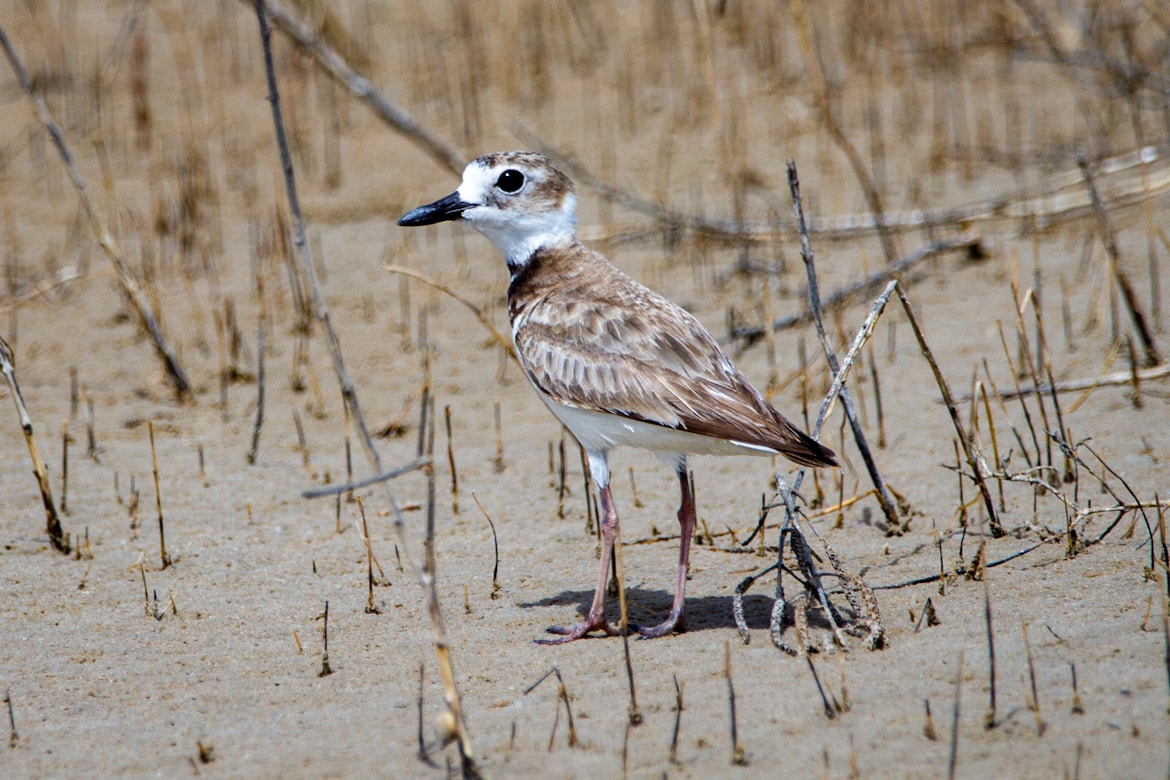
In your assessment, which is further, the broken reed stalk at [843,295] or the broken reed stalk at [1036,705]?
the broken reed stalk at [843,295]

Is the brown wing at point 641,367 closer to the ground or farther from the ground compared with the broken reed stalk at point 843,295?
closer to the ground

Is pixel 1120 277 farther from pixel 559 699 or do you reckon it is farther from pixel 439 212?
pixel 559 699

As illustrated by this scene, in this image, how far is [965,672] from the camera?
4.02 metres

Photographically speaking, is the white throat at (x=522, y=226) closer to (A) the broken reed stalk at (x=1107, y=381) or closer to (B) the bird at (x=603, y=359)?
(B) the bird at (x=603, y=359)

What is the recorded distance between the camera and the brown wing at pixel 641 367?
4.61 m

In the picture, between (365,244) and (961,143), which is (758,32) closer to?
(961,143)

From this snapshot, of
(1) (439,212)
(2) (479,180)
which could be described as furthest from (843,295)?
(1) (439,212)

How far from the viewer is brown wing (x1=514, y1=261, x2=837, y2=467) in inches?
182

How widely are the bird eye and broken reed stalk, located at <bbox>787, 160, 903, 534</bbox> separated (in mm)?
1266

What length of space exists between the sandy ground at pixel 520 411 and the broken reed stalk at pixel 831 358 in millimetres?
145

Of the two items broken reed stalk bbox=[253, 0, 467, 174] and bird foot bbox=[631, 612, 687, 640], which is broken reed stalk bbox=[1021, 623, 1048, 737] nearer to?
bird foot bbox=[631, 612, 687, 640]

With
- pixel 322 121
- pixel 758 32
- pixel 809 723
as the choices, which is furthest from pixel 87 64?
pixel 809 723

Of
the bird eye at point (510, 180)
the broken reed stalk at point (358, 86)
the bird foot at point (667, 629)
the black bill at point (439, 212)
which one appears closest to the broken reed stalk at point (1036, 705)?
the bird foot at point (667, 629)

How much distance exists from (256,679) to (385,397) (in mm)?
3429
